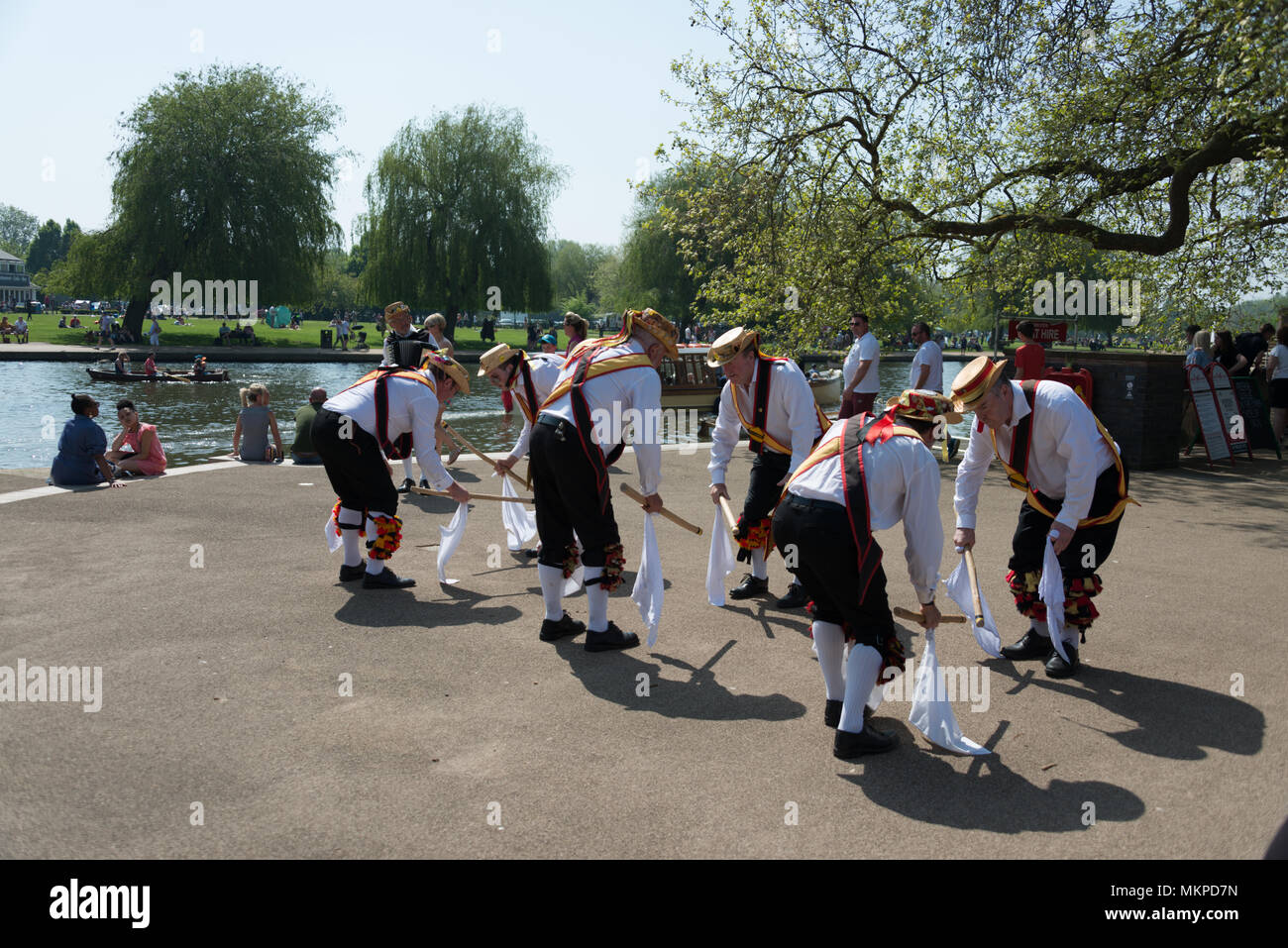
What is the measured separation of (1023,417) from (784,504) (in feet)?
6.53

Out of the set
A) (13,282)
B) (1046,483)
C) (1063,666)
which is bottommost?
(1063,666)

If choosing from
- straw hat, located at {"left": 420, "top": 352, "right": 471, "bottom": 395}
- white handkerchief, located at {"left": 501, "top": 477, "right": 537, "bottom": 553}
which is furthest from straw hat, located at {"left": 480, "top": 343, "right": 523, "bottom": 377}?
white handkerchief, located at {"left": 501, "top": 477, "right": 537, "bottom": 553}

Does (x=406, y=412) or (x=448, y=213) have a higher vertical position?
(x=448, y=213)

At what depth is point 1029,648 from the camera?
20.4 ft

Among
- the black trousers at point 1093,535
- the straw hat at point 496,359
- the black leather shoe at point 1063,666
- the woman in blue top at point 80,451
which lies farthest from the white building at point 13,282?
the black leather shoe at point 1063,666

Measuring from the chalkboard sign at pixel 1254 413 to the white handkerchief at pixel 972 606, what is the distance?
11888 millimetres

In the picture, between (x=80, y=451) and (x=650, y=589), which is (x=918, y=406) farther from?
(x=80, y=451)

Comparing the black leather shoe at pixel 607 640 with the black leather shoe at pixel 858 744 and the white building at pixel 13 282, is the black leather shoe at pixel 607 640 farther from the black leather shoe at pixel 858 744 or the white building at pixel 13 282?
the white building at pixel 13 282

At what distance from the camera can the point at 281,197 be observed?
4444cm

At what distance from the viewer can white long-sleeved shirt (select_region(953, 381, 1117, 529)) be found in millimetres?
5621

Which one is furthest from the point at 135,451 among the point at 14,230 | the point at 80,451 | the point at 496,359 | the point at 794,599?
the point at 14,230

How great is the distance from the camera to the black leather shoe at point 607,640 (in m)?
6.35

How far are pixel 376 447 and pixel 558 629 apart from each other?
2121 mm
